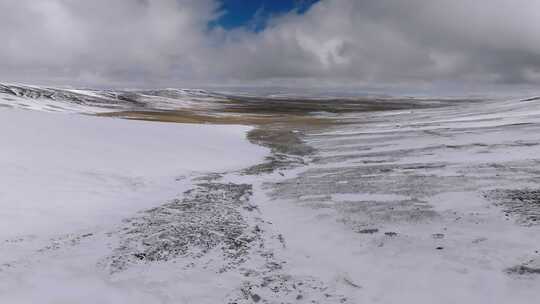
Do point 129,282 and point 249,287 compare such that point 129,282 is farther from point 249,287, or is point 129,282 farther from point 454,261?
point 454,261

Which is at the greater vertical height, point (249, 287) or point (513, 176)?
point (513, 176)

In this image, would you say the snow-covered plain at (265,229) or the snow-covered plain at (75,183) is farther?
the snow-covered plain at (75,183)

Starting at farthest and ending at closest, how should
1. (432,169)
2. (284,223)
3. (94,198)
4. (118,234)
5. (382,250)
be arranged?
1. (432,169)
2. (94,198)
3. (284,223)
4. (118,234)
5. (382,250)

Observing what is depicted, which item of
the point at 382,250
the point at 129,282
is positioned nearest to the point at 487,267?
the point at 382,250

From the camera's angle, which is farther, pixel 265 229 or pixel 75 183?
pixel 75 183

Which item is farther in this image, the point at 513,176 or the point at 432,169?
the point at 432,169

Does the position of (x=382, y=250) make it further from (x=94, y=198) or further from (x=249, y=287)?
(x=94, y=198)

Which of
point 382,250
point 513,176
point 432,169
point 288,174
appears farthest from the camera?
point 288,174

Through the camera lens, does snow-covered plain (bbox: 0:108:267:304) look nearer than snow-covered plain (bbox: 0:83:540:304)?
No

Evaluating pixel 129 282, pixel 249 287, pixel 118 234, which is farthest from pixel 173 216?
pixel 249 287
